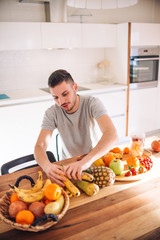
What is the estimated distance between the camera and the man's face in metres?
1.52

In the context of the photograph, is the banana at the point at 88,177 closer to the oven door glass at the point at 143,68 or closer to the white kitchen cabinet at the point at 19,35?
the white kitchen cabinet at the point at 19,35

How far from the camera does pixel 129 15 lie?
3.89 m

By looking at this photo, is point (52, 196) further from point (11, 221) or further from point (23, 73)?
point (23, 73)

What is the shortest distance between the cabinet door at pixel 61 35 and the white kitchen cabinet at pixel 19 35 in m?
0.10

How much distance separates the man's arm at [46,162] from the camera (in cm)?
119

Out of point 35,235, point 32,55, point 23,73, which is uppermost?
point 32,55

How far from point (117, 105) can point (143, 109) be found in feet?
1.90

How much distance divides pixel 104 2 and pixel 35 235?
107cm

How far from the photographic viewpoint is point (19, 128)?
2875mm

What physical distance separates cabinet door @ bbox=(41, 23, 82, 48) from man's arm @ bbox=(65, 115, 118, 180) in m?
1.84

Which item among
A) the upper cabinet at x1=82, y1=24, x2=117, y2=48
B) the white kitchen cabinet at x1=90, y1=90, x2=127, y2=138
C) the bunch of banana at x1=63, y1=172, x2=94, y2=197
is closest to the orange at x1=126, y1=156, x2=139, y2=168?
the bunch of banana at x1=63, y1=172, x2=94, y2=197

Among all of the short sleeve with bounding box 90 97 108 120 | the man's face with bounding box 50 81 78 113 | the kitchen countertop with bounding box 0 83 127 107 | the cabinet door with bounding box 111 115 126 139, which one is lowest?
the cabinet door with bounding box 111 115 126 139

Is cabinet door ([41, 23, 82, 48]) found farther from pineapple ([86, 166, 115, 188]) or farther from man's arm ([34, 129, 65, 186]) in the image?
pineapple ([86, 166, 115, 188])

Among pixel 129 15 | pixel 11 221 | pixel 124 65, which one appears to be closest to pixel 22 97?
pixel 124 65
